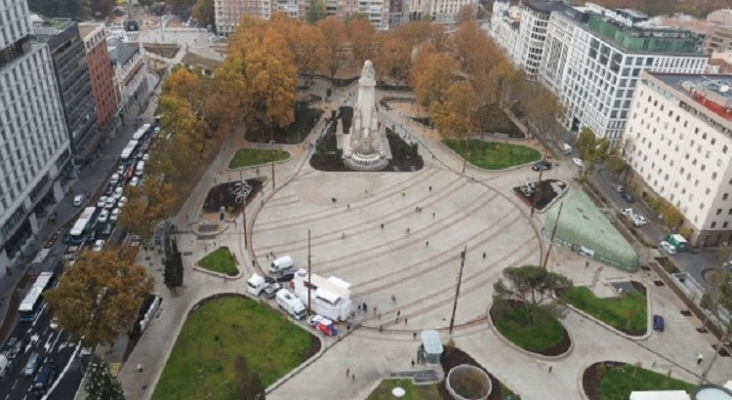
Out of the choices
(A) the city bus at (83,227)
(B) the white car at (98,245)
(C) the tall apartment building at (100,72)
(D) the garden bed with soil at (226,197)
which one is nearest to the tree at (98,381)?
(B) the white car at (98,245)

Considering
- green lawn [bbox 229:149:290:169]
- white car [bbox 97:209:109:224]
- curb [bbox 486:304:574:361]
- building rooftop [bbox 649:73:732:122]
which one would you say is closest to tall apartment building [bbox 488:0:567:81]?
building rooftop [bbox 649:73:732:122]

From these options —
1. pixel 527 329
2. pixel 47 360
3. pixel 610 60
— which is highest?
pixel 610 60

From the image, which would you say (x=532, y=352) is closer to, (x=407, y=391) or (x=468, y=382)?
(x=468, y=382)

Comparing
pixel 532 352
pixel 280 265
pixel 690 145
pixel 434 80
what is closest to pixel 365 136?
pixel 434 80

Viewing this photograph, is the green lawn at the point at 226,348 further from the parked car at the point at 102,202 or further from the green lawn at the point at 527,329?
the parked car at the point at 102,202

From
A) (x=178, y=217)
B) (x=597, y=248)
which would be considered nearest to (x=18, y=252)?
(x=178, y=217)

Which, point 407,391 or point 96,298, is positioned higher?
point 96,298

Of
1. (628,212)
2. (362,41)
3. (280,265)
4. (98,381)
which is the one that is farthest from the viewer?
(362,41)
